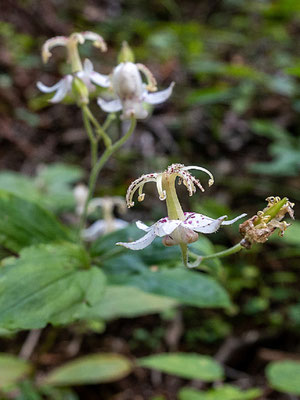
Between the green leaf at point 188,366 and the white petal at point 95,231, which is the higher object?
the white petal at point 95,231

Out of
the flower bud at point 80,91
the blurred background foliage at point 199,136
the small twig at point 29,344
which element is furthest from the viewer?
the blurred background foliage at point 199,136

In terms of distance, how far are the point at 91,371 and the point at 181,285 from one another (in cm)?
71

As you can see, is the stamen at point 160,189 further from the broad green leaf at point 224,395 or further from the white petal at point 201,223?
the broad green leaf at point 224,395

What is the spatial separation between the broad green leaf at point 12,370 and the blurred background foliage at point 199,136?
3.3 inches

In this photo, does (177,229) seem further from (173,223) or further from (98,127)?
(98,127)

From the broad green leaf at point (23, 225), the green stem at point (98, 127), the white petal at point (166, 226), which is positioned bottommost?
the white petal at point (166, 226)

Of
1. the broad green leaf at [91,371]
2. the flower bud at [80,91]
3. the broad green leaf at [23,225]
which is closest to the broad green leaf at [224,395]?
the broad green leaf at [91,371]

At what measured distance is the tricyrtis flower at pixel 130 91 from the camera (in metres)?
1.29

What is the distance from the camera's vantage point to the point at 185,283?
154 cm

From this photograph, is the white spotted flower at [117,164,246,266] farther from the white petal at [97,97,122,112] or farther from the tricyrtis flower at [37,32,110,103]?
the tricyrtis flower at [37,32,110,103]

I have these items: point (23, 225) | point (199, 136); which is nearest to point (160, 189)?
point (23, 225)

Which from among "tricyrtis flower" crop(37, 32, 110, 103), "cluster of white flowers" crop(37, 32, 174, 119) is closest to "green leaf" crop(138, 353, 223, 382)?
"cluster of white flowers" crop(37, 32, 174, 119)

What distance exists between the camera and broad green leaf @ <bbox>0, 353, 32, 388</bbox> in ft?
5.79

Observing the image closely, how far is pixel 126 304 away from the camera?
77.3 inches
